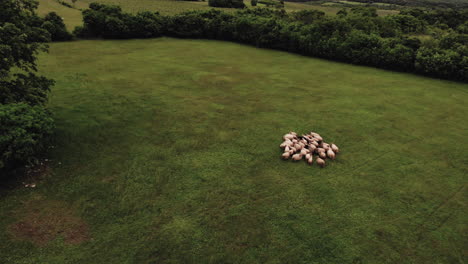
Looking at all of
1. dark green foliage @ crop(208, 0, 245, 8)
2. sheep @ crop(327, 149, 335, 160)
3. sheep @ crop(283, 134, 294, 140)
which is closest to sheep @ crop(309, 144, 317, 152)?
sheep @ crop(327, 149, 335, 160)

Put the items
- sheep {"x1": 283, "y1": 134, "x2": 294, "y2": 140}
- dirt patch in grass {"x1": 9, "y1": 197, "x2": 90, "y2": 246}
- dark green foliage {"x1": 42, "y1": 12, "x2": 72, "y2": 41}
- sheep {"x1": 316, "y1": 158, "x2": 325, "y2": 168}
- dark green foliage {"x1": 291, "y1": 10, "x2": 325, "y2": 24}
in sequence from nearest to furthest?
dirt patch in grass {"x1": 9, "y1": 197, "x2": 90, "y2": 246}
sheep {"x1": 316, "y1": 158, "x2": 325, "y2": 168}
sheep {"x1": 283, "y1": 134, "x2": 294, "y2": 140}
dark green foliage {"x1": 42, "y1": 12, "x2": 72, "y2": 41}
dark green foliage {"x1": 291, "y1": 10, "x2": 325, "y2": 24}

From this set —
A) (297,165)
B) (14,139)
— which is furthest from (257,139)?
(14,139)

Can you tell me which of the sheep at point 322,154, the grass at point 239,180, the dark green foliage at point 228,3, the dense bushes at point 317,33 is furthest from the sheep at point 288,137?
the dark green foliage at point 228,3

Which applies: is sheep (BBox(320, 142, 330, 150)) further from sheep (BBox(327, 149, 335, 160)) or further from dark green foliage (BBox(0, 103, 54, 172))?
dark green foliage (BBox(0, 103, 54, 172))

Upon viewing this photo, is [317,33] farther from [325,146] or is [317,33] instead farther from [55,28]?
[55,28]

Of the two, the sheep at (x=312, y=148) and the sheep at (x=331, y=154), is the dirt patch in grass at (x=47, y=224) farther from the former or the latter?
the sheep at (x=331, y=154)

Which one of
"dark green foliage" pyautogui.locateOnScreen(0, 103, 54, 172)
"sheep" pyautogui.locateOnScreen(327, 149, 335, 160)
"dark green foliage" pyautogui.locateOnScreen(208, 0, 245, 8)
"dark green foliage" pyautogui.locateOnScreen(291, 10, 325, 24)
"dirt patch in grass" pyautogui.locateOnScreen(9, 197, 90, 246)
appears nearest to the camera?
"dirt patch in grass" pyautogui.locateOnScreen(9, 197, 90, 246)
